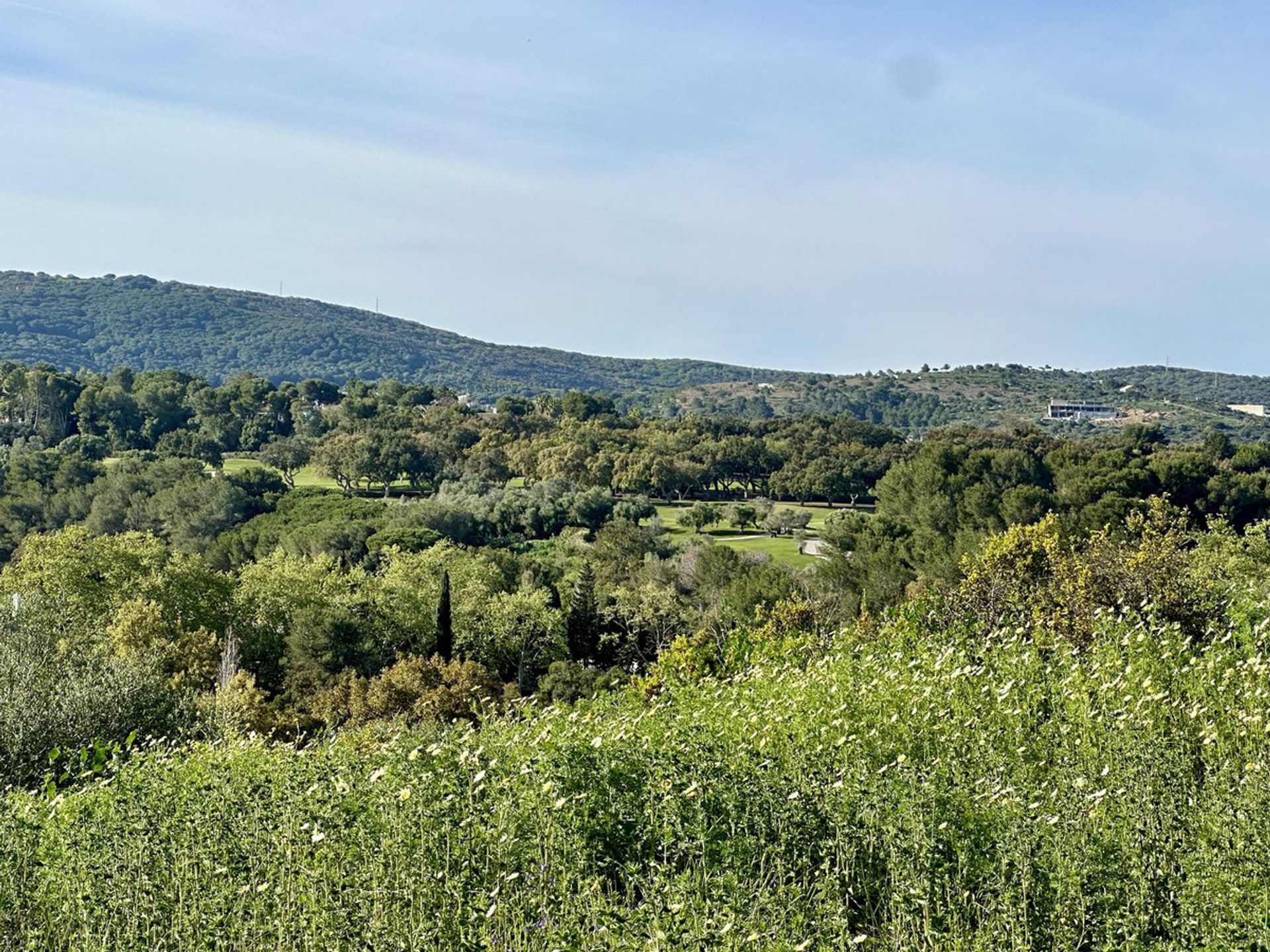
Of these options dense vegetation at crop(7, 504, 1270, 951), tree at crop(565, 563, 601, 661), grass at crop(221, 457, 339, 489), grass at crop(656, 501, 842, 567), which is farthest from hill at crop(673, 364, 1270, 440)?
dense vegetation at crop(7, 504, 1270, 951)

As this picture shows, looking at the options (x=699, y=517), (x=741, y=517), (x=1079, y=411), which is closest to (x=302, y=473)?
(x=699, y=517)

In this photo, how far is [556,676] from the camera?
2522cm

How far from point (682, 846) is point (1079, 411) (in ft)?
456

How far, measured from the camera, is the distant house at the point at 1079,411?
13238 centimetres

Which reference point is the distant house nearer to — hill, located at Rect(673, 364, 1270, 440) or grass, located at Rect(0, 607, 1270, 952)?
hill, located at Rect(673, 364, 1270, 440)

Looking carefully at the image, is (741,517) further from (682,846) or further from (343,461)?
(682,846)

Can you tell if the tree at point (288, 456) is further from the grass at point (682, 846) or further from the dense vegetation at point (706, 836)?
the grass at point (682, 846)

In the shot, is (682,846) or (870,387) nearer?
(682,846)

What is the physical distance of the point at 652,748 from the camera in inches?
301

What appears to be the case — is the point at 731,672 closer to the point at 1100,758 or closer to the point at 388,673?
the point at 388,673

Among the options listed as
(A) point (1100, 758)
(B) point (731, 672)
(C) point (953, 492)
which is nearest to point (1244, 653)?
(A) point (1100, 758)

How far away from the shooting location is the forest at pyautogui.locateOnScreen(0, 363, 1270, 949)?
5559mm

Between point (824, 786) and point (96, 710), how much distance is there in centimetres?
1193

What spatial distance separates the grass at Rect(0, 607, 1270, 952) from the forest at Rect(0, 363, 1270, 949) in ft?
0.10
